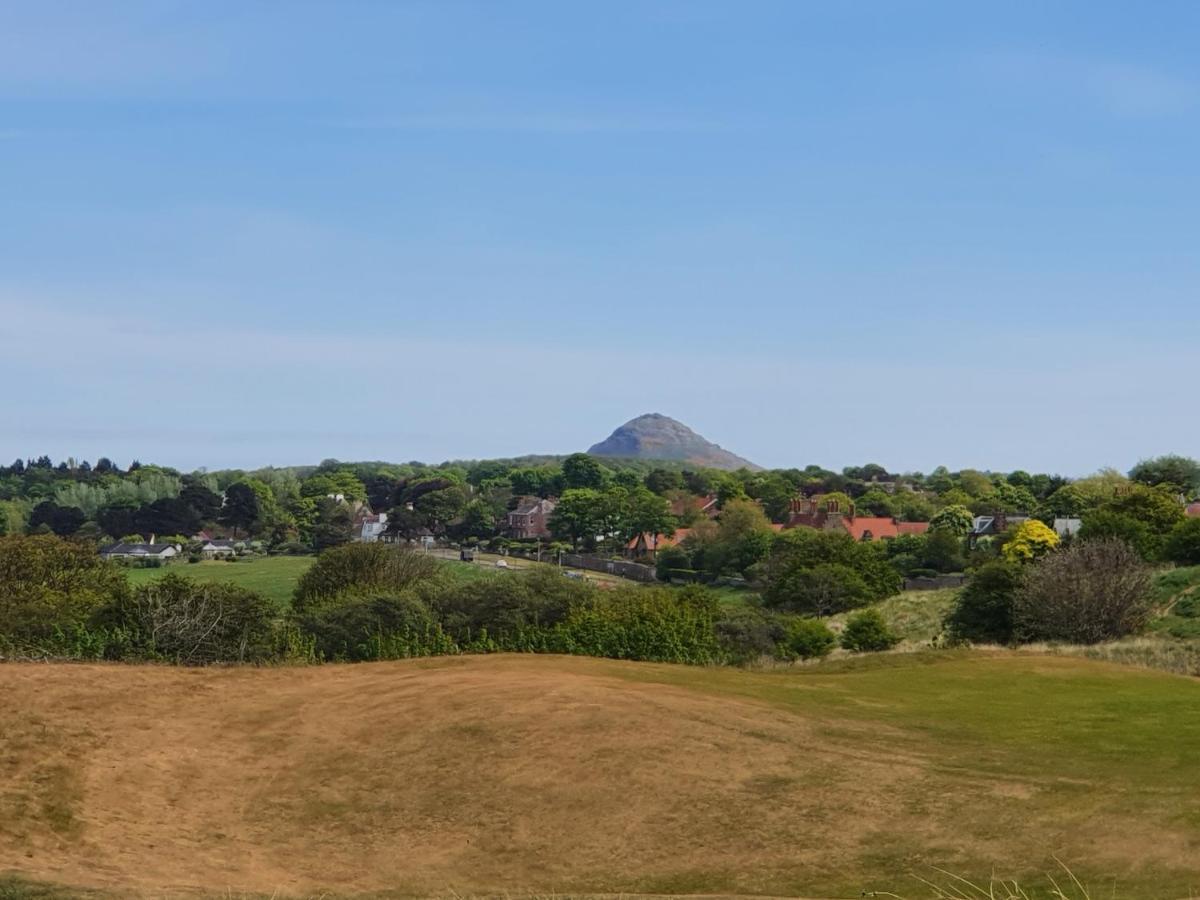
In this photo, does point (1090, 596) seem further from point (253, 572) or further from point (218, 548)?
point (218, 548)

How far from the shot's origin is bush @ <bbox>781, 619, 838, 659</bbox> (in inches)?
1762

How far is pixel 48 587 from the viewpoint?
47.5 meters

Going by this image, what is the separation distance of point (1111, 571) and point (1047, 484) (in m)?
97.4

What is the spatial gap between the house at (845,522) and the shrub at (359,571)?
56.9 metres

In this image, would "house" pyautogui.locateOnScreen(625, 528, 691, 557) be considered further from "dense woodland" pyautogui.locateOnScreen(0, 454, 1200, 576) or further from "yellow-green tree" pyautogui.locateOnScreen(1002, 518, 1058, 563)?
"yellow-green tree" pyautogui.locateOnScreen(1002, 518, 1058, 563)

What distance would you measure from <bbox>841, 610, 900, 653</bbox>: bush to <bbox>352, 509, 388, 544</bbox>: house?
92.7m

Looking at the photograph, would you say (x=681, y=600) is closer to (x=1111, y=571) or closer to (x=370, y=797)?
(x=1111, y=571)

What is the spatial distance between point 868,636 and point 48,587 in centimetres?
3021

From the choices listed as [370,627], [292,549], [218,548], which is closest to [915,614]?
[370,627]

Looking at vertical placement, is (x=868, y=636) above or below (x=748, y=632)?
below

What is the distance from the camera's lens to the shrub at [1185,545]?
185 ft

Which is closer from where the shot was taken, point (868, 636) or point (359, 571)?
point (868, 636)

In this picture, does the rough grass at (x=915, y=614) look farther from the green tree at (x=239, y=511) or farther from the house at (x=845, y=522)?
the green tree at (x=239, y=511)

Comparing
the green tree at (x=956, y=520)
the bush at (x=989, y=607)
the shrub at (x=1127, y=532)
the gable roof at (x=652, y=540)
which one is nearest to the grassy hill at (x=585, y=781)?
the bush at (x=989, y=607)
